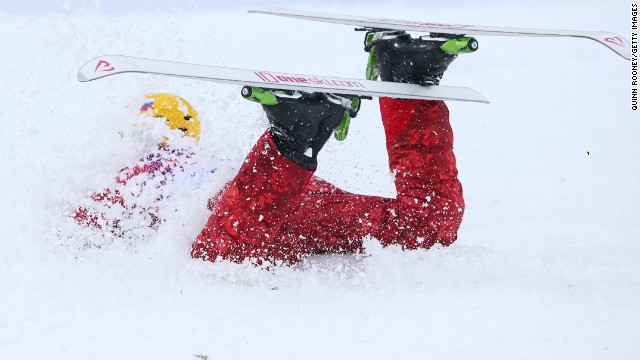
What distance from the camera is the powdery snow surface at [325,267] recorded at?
1766mm

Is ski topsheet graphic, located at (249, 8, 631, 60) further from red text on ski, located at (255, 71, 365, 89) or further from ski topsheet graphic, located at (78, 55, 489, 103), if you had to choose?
red text on ski, located at (255, 71, 365, 89)

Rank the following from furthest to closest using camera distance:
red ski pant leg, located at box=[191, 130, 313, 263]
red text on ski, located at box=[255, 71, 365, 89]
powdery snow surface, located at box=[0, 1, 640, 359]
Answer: red ski pant leg, located at box=[191, 130, 313, 263] → red text on ski, located at box=[255, 71, 365, 89] → powdery snow surface, located at box=[0, 1, 640, 359]

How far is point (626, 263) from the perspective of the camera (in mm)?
2439

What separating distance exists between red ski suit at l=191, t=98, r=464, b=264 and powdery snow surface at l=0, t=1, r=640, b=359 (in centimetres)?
6

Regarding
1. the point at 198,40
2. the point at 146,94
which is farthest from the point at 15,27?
the point at 146,94

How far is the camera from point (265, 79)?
1.89 metres

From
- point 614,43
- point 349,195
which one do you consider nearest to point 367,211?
point 349,195

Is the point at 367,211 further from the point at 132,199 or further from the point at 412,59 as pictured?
the point at 132,199

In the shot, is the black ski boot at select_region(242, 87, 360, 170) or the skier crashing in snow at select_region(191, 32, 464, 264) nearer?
the black ski boot at select_region(242, 87, 360, 170)

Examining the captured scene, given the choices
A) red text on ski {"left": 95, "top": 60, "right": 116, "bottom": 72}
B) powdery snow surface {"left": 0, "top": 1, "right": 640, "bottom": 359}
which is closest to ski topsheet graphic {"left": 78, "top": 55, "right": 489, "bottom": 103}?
red text on ski {"left": 95, "top": 60, "right": 116, "bottom": 72}

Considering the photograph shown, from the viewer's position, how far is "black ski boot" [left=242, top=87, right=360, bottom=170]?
1.97 metres

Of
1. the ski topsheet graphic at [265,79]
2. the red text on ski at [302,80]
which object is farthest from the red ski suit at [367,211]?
the red text on ski at [302,80]

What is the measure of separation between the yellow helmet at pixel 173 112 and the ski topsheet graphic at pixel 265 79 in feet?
2.49

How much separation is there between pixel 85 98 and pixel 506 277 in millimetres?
3137
